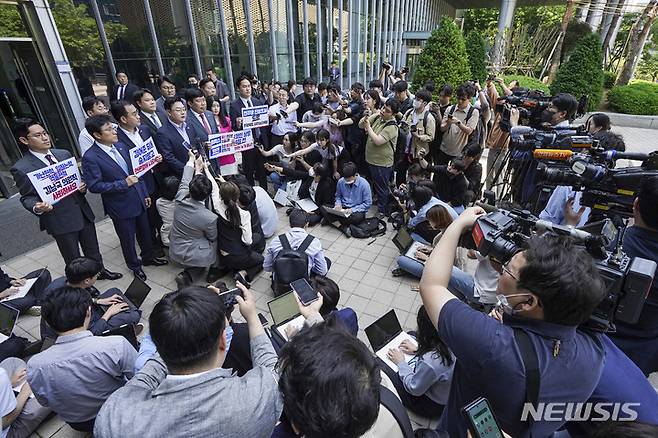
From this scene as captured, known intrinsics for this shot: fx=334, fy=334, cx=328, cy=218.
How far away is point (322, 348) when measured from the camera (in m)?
1.05

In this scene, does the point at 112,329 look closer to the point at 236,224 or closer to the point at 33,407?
the point at 33,407

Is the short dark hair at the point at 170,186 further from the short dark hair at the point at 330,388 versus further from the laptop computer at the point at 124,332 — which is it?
the short dark hair at the point at 330,388

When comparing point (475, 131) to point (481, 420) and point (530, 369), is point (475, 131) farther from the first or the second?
point (481, 420)

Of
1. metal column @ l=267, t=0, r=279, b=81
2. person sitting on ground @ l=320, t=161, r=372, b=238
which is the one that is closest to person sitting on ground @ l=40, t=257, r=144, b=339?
person sitting on ground @ l=320, t=161, r=372, b=238

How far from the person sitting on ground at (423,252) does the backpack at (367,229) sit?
0.93 metres

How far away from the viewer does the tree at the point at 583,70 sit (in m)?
11.0

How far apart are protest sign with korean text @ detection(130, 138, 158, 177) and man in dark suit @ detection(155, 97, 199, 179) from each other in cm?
19

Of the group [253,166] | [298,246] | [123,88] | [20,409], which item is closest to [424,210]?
[298,246]

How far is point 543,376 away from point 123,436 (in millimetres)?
1435

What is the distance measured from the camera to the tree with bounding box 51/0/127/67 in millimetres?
6480

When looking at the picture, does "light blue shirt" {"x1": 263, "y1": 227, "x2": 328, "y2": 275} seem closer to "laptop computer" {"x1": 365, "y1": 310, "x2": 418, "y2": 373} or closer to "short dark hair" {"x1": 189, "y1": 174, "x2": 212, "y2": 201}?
"short dark hair" {"x1": 189, "y1": 174, "x2": 212, "y2": 201}

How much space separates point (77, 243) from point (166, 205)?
40.9 inches

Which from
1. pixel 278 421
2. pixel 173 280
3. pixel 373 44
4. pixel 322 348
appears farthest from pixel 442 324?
pixel 373 44

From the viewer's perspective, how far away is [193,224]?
365 cm
